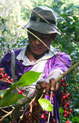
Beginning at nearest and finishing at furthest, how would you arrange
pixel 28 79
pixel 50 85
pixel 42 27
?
pixel 28 79 < pixel 50 85 < pixel 42 27

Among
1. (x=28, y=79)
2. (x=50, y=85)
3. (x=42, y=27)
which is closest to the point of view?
(x=28, y=79)

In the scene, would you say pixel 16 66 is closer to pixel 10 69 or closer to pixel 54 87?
pixel 10 69

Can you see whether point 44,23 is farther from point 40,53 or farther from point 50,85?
point 50,85

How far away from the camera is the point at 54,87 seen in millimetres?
894

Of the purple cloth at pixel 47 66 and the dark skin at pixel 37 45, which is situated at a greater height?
the dark skin at pixel 37 45

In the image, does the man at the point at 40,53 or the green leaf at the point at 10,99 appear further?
the man at the point at 40,53

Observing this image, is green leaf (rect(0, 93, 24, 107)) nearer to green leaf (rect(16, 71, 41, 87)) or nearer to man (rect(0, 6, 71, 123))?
green leaf (rect(16, 71, 41, 87))

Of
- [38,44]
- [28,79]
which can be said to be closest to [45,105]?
[28,79]

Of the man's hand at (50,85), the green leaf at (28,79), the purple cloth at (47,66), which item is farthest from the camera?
the purple cloth at (47,66)

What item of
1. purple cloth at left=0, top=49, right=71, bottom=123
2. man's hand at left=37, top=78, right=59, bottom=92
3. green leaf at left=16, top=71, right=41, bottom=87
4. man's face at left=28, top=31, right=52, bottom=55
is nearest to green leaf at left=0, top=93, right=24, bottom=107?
green leaf at left=16, top=71, right=41, bottom=87

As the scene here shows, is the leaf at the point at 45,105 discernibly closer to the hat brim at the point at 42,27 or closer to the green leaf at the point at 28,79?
the green leaf at the point at 28,79

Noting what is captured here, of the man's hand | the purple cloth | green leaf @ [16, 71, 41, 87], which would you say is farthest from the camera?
the purple cloth

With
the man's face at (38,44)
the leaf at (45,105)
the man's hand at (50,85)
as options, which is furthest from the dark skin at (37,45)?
the leaf at (45,105)

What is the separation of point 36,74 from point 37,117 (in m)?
0.36
